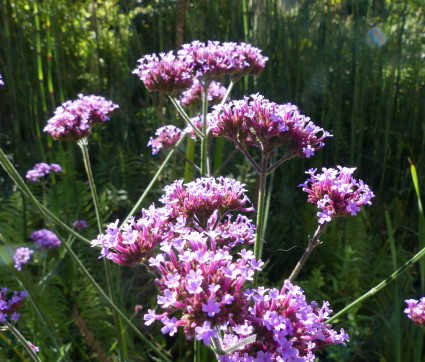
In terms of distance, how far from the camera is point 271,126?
1.15 m

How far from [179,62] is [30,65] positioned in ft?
10.4

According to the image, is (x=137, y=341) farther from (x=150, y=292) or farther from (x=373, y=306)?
(x=373, y=306)

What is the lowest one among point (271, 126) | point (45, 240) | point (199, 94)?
point (45, 240)

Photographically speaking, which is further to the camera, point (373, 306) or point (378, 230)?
point (378, 230)

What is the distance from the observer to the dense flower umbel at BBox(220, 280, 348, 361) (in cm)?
78

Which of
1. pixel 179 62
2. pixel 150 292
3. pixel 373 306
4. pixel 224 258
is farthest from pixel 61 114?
pixel 373 306

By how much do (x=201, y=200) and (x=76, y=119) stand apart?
0.79 metres

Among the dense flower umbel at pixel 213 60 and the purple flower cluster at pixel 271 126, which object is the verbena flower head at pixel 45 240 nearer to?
the dense flower umbel at pixel 213 60

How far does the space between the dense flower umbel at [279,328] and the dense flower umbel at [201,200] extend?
13.1 inches

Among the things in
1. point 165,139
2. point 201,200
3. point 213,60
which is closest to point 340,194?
point 201,200

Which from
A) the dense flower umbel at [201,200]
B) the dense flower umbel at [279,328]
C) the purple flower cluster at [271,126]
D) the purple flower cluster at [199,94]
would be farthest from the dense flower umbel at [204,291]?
the purple flower cluster at [199,94]

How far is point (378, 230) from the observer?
2938 mm

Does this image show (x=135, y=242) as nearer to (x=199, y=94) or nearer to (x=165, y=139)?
(x=165, y=139)

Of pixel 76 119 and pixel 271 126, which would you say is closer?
pixel 271 126
